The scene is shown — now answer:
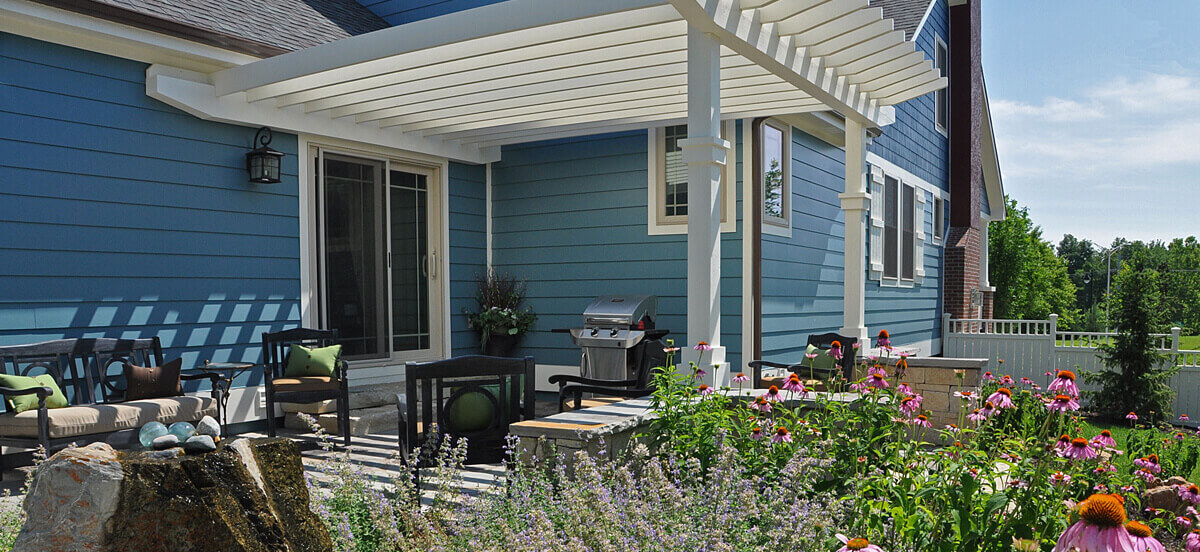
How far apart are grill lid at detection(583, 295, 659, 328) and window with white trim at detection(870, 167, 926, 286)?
12.4 feet

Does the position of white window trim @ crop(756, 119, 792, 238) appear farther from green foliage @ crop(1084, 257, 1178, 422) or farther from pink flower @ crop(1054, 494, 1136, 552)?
pink flower @ crop(1054, 494, 1136, 552)

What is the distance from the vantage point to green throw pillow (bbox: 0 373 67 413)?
427 cm

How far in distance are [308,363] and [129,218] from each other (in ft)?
4.79

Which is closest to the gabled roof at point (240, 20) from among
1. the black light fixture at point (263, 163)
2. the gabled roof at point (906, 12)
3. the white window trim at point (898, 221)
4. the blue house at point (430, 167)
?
the blue house at point (430, 167)

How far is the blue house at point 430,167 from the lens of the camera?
471 cm

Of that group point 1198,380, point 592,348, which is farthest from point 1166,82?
point 592,348

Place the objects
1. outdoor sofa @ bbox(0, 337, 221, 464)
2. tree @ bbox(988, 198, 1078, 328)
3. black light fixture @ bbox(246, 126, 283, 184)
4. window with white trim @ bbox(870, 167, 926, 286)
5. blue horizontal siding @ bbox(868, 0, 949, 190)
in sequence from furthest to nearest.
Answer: tree @ bbox(988, 198, 1078, 328), blue horizontal siding @ bbox(868, 0, 949, 190), window with white trim @ bbox(870, 167, 926, 286), black light fixture @ bbox(246, 126, 283, 184), outdoor sofa @ bbox(0, 337, 221, 464)

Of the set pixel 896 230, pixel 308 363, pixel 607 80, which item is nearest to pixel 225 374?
pixel 308 363

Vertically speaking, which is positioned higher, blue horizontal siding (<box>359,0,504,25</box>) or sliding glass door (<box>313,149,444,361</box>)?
blue horizontal siding (<box>359,0,504,25</box>)

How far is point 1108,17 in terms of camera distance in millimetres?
31219

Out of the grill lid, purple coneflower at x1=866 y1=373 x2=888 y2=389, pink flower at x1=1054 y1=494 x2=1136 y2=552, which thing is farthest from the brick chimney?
pink flower at x1=1054 y1=494 x2=1136 y2=552

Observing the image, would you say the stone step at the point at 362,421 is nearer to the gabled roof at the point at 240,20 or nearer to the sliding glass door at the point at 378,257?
the sliding glass door at the point at 378,257

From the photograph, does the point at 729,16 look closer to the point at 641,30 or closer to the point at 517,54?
the point at 641,30

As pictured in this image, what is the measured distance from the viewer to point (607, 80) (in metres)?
5.47
